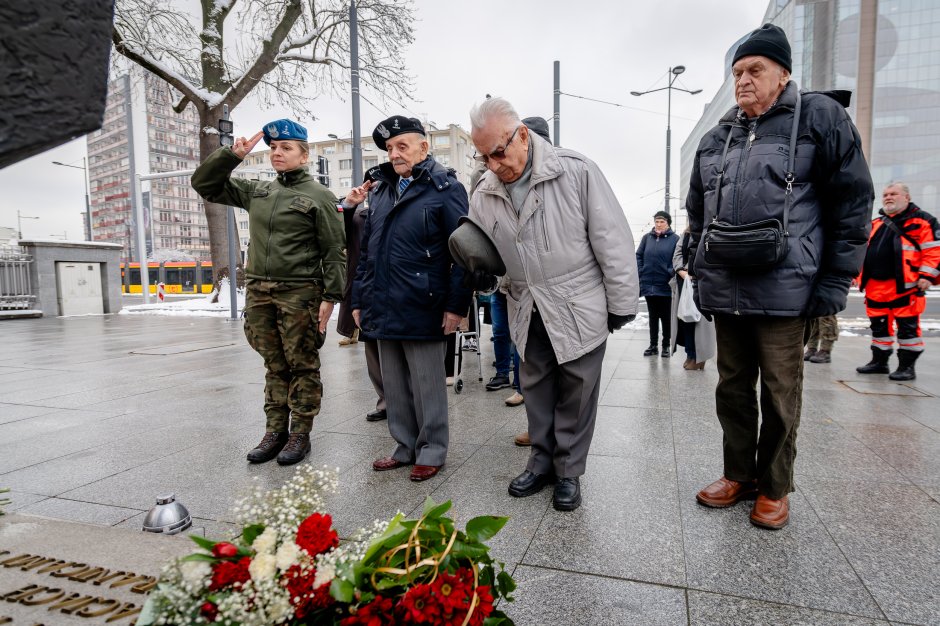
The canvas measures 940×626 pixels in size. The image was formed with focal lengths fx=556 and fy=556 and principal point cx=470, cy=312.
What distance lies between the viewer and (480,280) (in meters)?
3.03

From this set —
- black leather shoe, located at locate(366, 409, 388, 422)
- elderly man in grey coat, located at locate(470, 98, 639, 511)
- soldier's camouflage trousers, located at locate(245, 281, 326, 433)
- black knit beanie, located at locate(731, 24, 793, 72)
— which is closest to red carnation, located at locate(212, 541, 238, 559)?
elderly man in grey coat, located at locate(470, 98, 639, 511)

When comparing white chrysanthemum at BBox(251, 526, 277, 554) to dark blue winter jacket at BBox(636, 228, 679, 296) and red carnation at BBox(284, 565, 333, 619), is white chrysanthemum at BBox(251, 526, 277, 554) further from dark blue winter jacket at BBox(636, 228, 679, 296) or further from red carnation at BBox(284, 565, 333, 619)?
dark blue winter jacket at BBox(636, 228, 679, 296)

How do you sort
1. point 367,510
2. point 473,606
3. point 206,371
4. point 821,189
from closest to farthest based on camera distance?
point 473,606, point 821,189, point 367,510, point 206,371

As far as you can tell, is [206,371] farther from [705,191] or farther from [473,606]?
[473,606]

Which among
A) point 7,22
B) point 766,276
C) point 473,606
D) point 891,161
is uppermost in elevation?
point 891,161

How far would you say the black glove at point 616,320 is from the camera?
2809 mm

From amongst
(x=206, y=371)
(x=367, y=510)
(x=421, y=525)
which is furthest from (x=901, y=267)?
(x=206, y=371)

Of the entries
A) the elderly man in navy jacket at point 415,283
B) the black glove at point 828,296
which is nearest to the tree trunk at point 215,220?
the elderly man in navy jacket at point 415,283

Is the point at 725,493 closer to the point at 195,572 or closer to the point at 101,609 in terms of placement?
the point at 195,572

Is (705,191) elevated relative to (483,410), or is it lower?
Answer: elevated

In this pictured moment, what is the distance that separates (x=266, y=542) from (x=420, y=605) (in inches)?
14.2

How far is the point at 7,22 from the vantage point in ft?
2.11

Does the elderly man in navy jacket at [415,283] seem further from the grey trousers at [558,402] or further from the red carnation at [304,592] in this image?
the red carnation at [304,592]

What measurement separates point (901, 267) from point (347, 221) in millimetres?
6051
